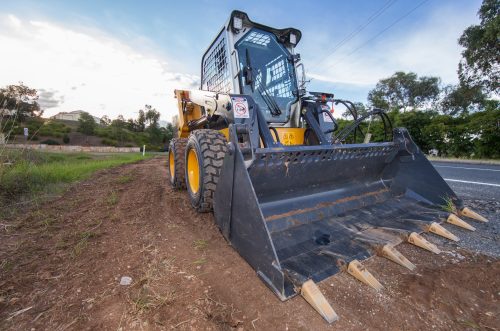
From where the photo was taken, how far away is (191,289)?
1.69 m

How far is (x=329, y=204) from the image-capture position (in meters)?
2.69

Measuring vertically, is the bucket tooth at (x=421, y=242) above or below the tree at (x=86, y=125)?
below

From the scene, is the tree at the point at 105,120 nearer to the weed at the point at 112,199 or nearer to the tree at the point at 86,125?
the tree at the point at 86,125

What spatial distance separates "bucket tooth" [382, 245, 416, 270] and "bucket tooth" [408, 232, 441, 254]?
335 mm

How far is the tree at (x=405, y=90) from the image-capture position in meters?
30.2

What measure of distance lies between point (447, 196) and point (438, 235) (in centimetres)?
70

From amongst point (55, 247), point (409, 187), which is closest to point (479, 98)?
point (409, 187)

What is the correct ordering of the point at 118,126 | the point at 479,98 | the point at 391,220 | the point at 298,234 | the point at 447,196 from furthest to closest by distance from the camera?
the point at 118,126
the point at 479,98
the point at 447,196
the point at 391,220
the point at 298,234

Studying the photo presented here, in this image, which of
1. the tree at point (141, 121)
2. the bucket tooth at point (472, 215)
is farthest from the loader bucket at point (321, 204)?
the tree at point (141, 121)

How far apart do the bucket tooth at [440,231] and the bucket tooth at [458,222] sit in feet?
1.07

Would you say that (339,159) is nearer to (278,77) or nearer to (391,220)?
(391,220)

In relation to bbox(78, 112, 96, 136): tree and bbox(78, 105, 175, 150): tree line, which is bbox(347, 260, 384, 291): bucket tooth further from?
bbox(78, 112, 96, 136): tree

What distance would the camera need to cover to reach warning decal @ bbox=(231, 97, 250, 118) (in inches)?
108

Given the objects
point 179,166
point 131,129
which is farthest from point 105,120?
point 179,166
